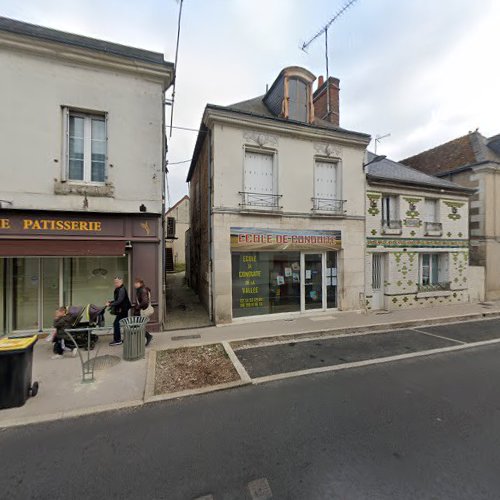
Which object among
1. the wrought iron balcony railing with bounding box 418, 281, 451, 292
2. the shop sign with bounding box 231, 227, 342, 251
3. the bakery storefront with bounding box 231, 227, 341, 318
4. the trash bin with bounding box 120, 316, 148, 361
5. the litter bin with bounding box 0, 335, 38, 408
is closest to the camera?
the litter bin with bounding box 0, 335, 38, 408

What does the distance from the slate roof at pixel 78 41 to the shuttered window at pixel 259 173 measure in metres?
3.23

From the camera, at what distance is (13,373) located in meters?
3.50

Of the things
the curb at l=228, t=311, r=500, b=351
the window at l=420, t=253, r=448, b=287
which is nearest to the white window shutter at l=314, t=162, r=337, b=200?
the curb at l=228, t=311, r=500, b=351

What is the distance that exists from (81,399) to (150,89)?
7.13m

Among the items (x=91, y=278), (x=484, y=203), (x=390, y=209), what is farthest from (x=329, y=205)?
(x=484, y=203)

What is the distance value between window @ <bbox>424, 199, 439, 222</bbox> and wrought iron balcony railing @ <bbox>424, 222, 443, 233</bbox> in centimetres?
22

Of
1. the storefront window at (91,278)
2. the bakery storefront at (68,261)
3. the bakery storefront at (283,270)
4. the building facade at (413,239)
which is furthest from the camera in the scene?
the building facade at (413,239)

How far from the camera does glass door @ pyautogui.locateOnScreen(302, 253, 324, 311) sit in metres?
8.67

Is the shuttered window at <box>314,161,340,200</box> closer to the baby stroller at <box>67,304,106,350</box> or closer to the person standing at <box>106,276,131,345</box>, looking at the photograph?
the person standing at <box>106,276,131,345</box>

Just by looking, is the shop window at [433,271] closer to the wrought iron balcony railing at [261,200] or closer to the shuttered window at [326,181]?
the shuttered window at [326,181]

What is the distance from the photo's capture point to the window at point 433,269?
34.7 feet

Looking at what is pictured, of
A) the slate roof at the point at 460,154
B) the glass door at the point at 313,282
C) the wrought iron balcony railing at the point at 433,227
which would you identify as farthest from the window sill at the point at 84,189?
the slate roof at the point at 460,154

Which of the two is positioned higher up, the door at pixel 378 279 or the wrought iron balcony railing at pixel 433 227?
the wrought iron balcony railing at pixel 433 227

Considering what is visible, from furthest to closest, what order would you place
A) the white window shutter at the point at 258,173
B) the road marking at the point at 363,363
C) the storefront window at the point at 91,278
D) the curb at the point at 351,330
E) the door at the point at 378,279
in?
1. the door at the point at 378,279
2. the white window shutter at the point at 258,173
3. the storefront window at the point at 91,278
4. the curb at the point at 351,330
5. the road marking at the point at 363,363
